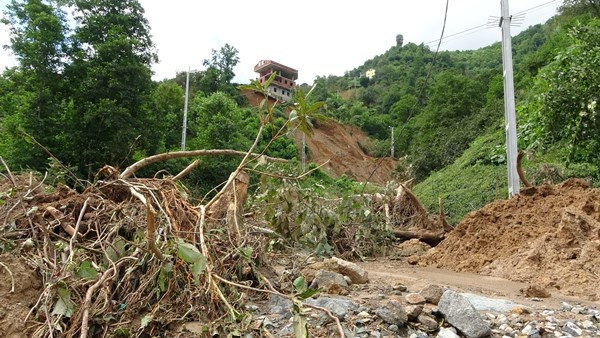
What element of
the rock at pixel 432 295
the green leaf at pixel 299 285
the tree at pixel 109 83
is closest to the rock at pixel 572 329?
the rock at pixel 432 295

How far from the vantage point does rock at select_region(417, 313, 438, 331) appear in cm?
246

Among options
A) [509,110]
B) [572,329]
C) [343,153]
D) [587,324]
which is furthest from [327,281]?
[343,153]

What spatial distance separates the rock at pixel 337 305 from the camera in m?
2.43

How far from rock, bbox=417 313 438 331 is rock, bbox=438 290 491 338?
0.26 ft

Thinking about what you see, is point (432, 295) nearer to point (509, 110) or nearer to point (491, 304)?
point (491, 304)

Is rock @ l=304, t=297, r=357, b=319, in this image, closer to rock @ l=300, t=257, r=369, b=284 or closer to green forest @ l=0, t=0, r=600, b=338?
green forest @ l=0, t=0, r=600, b=338

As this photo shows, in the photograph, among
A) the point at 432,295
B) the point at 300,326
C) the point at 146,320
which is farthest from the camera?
the point at 432,295

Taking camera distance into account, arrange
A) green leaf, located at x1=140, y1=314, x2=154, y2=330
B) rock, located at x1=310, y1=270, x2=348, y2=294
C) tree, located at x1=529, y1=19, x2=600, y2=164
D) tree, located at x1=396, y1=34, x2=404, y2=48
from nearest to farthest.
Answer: green leaf, located at x1=140, y1=314, x2=154, y2=330
rock, located at x1=310, y1=270, x2=348, y2=294
tree, located at x1=529, y1=19, x2=600, y2=164
tree, located at x1=396, y1=34, x2=404, y2=48

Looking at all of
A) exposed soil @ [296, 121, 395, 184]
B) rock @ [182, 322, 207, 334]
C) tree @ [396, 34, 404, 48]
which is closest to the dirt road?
rock @ [182, 322, 207, 334]

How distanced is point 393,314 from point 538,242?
3.13m

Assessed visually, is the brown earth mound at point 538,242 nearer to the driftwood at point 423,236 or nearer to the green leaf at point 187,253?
the driftwood at point 423,236

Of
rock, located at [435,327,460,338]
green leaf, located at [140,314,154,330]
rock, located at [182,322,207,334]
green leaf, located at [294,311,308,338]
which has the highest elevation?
green leaf, located at [294,311,308,338]

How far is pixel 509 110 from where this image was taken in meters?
7.90

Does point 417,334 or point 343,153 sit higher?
point 343,153
